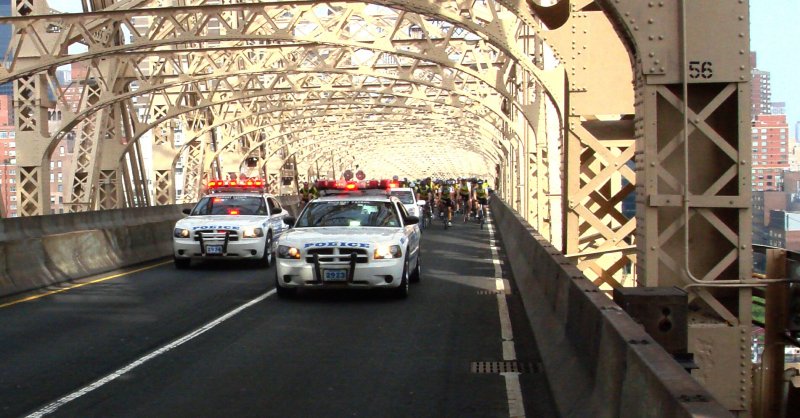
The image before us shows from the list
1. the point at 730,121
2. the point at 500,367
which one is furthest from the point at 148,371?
the point at 730,121

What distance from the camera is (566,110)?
40.3 feet

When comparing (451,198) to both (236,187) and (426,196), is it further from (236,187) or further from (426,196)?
(236,187)

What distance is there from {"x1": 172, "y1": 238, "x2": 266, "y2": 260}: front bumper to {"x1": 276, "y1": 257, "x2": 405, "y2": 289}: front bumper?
558 centimetres

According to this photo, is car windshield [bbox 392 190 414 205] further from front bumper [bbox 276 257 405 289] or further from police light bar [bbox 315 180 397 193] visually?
front bumper [bbox 276 257 405 289]

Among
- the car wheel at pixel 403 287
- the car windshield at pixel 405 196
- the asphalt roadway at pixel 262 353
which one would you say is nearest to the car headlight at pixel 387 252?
the car wheel at pixel 403 287

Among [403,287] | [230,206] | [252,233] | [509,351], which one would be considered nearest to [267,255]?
[252,233]

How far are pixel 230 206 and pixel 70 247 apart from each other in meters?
4.05

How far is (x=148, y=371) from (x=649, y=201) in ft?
16.0

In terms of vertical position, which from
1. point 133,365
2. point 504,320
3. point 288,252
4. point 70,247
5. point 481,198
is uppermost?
point 481,198

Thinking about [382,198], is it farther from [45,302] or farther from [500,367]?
[500,367]

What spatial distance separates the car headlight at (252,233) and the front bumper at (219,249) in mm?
106

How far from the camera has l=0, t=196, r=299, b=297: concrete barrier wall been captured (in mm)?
16028

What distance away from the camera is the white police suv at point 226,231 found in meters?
19.4

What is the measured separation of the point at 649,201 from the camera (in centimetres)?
795
